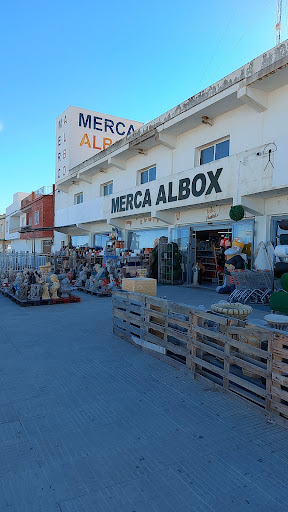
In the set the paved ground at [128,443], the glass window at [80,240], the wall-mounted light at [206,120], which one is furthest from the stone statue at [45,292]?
the glass window at [80,240]

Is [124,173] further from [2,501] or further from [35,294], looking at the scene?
[2,501]

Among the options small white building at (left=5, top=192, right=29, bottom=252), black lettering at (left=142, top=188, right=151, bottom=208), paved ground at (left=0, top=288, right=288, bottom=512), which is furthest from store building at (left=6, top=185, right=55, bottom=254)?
paved ground at (left=0, top=288, right=288, bottom=512)

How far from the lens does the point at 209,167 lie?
11625mm

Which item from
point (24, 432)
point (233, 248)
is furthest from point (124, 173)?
point (24, 432)

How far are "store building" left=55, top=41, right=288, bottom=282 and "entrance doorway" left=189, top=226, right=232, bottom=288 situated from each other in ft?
0.22

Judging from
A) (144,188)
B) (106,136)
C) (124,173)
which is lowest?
(144,188)

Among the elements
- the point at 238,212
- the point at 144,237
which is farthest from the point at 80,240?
the point at 238,212

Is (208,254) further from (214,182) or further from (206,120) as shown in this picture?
(206,120)

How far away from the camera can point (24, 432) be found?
2863 mm

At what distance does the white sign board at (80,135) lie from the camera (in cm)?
2564

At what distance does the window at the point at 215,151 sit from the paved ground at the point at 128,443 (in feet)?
31.9

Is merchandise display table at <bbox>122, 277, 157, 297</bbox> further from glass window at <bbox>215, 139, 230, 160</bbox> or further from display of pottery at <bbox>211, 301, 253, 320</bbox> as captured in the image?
glass window at <bbox>215, 139, 230, 160</bbox>

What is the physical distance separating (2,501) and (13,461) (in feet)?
1.29

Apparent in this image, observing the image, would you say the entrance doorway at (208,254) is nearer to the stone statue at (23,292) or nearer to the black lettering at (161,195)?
the black lettering at (161,195)
